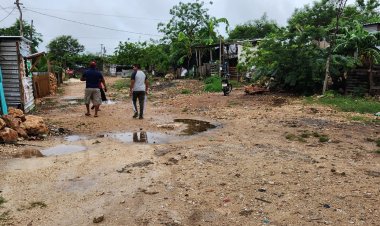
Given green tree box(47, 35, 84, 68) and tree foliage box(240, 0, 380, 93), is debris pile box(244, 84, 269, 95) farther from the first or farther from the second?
green tree box(47, 35, 84, 68)

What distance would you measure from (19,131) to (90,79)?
3.51 meters

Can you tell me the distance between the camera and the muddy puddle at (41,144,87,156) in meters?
6.70

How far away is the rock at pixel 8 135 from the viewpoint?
6.90m

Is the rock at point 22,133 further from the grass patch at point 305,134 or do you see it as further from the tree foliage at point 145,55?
the tree foliage at point 145,55

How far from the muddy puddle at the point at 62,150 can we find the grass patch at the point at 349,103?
7.29 meters

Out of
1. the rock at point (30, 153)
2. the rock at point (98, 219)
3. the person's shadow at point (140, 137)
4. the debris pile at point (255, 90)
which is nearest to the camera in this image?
the rock at point (98, 219)

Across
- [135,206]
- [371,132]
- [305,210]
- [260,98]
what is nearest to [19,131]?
[135,206]

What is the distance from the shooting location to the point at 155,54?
38125 mm

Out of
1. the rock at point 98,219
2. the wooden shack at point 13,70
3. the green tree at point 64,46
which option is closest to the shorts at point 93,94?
the wooden shack at point 13,70

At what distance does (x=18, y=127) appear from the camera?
749 centimetres

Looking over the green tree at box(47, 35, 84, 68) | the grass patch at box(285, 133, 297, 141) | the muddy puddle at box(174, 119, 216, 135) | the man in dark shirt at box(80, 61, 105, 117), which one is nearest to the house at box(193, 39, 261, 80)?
the muddy puddle at box(174, 119, 216, 135)

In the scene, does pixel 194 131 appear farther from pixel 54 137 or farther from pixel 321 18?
pixel 321 18

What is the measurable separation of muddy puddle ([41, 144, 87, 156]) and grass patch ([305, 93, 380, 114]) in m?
7.29

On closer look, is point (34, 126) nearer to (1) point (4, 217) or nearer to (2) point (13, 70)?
(1) point (4, 217)
